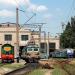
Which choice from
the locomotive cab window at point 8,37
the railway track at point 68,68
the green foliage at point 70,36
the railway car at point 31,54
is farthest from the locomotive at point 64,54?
the railway track at point 68,68

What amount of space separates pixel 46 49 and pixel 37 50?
206ft

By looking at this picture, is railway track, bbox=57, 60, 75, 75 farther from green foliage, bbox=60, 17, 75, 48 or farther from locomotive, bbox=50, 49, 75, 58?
green foliage, bbox=60, 17, 75, 48

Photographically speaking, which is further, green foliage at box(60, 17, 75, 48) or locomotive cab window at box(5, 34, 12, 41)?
locomotive cab window at box(5, 34, 12, 41)

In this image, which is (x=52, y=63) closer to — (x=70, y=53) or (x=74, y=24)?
(x=70, y=53)

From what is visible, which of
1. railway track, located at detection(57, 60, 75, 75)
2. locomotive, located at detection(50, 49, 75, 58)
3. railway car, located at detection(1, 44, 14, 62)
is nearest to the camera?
railway track, located at detection(57, 60, 75, 75)

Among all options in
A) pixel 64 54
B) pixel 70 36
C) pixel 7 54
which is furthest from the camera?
pixel 70 36

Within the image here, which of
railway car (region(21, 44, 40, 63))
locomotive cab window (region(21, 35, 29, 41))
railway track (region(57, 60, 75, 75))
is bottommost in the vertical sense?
railway track (region(57, 60, 75, 75))

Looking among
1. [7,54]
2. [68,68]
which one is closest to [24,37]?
[7,54]

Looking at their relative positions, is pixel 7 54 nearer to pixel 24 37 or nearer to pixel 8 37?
pixel 8 37

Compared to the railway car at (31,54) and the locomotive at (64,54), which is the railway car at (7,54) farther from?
the locomotive at (64,54)

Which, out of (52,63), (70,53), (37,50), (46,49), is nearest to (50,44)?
(46,49)

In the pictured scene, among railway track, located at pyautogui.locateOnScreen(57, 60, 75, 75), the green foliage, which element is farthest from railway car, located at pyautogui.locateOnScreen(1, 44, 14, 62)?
the green foliage

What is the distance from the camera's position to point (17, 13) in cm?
6450

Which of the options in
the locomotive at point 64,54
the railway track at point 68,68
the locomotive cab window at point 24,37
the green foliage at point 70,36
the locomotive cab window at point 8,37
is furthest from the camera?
the locomotive cab window at point 24,37
